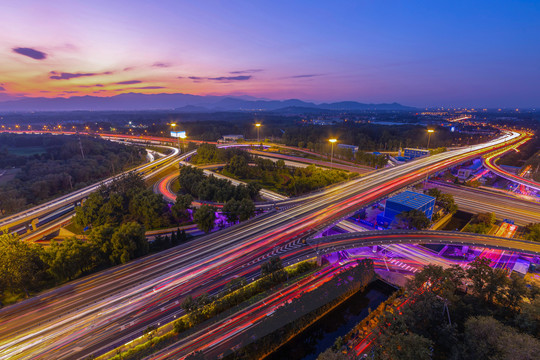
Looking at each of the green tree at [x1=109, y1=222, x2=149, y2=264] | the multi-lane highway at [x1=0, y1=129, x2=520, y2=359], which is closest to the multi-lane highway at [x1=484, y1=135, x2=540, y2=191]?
the multi-lane highway at [x1=0, y1=129, x2=520, y2=359]

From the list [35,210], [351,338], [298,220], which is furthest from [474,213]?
[35,210]

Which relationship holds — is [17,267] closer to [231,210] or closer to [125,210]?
[125,210]

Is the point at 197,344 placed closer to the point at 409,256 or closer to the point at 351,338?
the point at 351,338

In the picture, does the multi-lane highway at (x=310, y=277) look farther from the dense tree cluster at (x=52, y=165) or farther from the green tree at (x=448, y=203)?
the dense tree cluster at (x=52, y=165)

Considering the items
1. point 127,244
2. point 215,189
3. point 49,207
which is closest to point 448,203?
point 215,189

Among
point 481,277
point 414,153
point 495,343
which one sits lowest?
point 414,153
